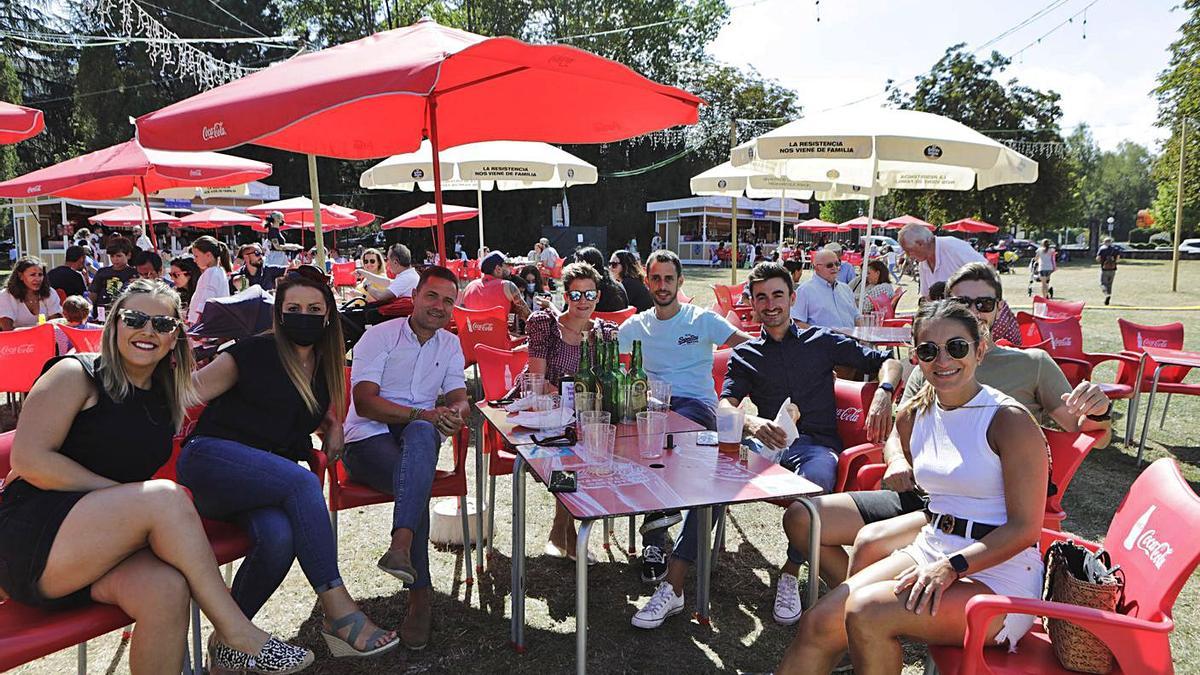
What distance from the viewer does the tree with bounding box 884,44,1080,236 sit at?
32.7m

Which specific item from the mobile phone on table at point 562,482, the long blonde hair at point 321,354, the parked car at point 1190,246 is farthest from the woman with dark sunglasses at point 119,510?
the parked car at point 1190,246

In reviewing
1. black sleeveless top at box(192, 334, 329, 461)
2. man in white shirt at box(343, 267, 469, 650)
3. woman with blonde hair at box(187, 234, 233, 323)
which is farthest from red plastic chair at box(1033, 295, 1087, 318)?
woman with blonde hair at box(187, 234, 233, 323)

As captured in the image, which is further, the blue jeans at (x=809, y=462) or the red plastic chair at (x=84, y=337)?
the red plastic chair at (x=84, y=337)

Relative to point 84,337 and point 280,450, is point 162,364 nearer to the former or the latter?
point 280,450

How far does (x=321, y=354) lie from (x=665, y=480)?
167 centimetres

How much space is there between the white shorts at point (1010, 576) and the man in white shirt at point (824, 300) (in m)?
3.91

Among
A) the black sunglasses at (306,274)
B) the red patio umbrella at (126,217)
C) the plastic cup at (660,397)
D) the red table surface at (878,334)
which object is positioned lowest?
the red table surface at (878,334)

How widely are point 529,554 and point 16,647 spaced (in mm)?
2344

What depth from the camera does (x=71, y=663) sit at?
Result: 2.90 m

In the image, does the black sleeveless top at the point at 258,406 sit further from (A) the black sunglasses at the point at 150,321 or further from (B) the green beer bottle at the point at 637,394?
(B) the green beer bottle at the point at 637,394

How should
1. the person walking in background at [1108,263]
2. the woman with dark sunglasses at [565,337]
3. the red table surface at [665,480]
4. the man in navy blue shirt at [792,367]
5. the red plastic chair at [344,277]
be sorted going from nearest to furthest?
1. the red table surface at [665,480]
2. the man in navy blue shirt at [792,367]
3. the woman with dark sunglasses at [565,337]
4. the red plastic chair at [344,277]
5. the person walking in background at [1108,263]

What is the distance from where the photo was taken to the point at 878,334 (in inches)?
233

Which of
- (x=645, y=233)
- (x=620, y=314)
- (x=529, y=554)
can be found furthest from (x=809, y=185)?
(x=645, y=233)

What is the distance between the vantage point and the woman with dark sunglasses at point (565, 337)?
3904 millimetres
